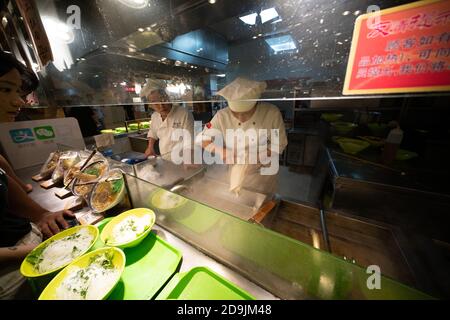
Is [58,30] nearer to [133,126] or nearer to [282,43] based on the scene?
[133,126]

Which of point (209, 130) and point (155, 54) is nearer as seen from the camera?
point (155, 54)

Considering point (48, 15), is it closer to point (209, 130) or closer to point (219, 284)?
point (209, 130)

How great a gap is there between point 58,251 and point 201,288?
2.78ft

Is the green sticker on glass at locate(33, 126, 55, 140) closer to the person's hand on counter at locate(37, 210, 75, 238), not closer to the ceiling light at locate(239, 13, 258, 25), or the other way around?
the person's hand on counter at locate(37, 210, 75, 238)

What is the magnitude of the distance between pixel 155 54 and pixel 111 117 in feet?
13.4

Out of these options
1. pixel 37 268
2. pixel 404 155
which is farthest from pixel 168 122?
pixel 404 155

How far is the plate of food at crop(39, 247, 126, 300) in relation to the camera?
705 mm

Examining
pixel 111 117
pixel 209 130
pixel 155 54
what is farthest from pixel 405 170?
pixel 111 117

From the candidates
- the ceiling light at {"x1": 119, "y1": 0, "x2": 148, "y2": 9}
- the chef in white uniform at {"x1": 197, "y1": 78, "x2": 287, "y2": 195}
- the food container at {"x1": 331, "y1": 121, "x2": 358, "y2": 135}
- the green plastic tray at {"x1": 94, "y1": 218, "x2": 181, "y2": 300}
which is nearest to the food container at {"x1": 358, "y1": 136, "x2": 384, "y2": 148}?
the food container at {"x1": 331, "y1": 121, "x2": 358, "y2": 135}

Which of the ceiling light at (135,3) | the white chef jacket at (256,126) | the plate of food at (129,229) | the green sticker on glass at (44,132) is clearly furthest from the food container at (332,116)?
the green sticker on glass at (44,132)

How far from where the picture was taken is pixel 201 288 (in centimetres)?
78

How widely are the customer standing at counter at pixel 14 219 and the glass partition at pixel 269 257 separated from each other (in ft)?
2.44

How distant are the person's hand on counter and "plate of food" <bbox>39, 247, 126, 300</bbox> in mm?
582

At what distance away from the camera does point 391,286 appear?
1.62 feet
